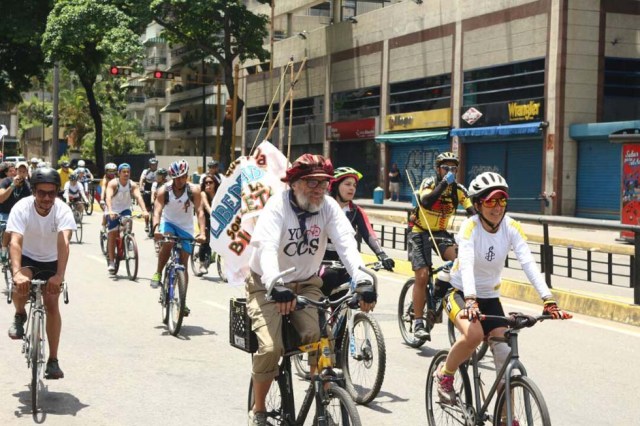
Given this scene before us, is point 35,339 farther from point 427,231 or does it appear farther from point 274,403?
point 427,231

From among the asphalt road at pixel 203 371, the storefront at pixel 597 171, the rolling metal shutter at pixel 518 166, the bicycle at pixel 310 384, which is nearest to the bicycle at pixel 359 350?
the asphalt road at pixel 203 371

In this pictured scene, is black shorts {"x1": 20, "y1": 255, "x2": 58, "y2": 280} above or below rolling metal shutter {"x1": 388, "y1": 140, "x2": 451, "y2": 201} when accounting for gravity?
below

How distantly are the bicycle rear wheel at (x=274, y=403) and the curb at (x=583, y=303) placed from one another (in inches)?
272

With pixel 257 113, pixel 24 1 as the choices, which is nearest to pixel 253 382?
pixel 24 1

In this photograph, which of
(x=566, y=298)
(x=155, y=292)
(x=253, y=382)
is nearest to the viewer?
(x=253, y=382)

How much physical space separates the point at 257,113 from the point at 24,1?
1995 centimetres

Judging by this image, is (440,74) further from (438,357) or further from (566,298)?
(438,357)

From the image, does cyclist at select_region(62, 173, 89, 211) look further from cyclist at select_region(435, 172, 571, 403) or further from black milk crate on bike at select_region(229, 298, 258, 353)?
cyclist at select_region(435, 172, 571, 403)

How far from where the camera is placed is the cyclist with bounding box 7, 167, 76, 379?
23.9 feet

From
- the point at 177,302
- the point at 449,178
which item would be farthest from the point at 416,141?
the point at 449,178

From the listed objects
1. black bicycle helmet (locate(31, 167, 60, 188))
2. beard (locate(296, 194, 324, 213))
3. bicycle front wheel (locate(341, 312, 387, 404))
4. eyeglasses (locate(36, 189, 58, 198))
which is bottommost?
bicycle front wheel (locate(341, 312, 387, 404))

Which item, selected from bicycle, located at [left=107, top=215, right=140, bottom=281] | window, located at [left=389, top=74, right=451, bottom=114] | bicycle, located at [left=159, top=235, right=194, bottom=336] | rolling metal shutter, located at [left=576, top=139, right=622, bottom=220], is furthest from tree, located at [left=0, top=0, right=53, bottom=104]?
bicycle, located at [left=159, top=235, right=194, bottom=336]

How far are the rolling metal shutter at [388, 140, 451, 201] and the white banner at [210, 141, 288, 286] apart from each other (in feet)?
109

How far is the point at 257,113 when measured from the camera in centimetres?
6178
